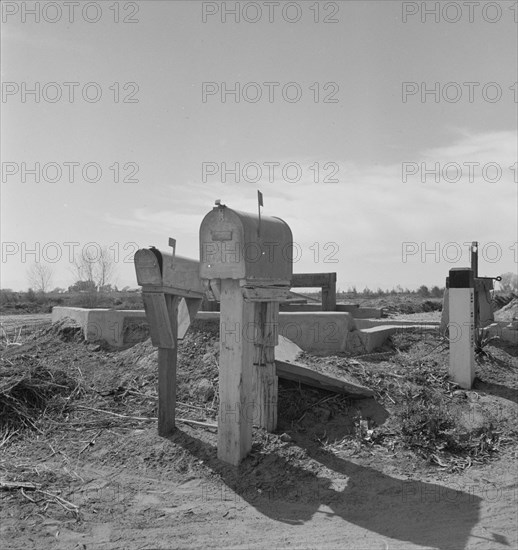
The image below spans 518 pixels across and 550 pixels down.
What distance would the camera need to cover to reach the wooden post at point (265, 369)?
654cm

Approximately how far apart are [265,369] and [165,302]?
1.28 meters

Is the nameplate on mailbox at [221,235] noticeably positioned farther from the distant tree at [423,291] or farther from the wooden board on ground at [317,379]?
the distant tree at [423,291]

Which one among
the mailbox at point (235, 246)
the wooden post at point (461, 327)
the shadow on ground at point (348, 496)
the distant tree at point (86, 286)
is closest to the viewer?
the shadow on ground at point (348, 496)

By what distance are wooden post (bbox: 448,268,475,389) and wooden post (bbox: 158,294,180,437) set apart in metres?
3.47

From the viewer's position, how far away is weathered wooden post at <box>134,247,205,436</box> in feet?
21.5

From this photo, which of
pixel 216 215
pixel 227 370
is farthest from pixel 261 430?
pixel 216 215

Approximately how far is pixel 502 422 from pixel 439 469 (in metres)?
1.36

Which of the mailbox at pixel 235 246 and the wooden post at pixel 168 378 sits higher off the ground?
the mailbox at pixel 235 246

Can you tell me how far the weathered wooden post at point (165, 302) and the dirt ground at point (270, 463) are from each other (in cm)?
38

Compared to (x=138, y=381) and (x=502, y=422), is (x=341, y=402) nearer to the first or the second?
(x=502, y=422)

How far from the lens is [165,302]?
6.70 m

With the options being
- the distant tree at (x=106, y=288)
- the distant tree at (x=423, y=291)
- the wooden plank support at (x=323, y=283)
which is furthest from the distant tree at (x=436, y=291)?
the wooden plank support at (x=323, y=283)

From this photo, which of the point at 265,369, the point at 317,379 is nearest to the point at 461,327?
the point at 317,379

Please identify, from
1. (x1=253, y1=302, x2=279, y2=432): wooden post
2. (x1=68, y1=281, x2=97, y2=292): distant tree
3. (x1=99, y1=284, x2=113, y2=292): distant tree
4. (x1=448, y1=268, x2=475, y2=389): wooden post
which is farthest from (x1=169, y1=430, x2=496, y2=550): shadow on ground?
(x1=99, y1=284, x2=113, y2=292): distant tree
